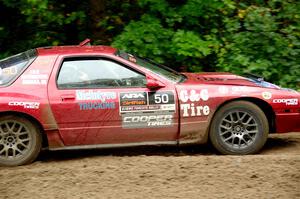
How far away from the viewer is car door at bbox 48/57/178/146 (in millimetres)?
6879

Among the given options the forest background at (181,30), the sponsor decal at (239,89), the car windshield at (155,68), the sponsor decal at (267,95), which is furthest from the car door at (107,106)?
the forest background at (181,30)

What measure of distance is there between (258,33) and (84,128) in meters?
4.88

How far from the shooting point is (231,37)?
10.8 m

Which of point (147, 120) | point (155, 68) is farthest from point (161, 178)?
point (155, 68)

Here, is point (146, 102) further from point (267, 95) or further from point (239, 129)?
point (267, 95)

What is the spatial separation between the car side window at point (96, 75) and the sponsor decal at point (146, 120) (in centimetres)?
41

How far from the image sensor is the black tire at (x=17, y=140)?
6855mm

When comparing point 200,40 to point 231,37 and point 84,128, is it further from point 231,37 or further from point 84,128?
point 84,128

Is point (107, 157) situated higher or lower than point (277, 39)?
lower

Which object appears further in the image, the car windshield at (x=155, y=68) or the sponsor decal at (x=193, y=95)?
the car windshield at (x=155, y=68)

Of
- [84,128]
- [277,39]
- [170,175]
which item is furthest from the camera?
[277,39]

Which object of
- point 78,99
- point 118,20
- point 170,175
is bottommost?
point 170,175

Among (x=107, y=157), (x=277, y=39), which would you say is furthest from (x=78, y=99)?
(x=277, y=39)

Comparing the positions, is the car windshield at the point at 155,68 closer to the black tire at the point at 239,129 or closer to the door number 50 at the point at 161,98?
the door number 50 at the point at 161,98
